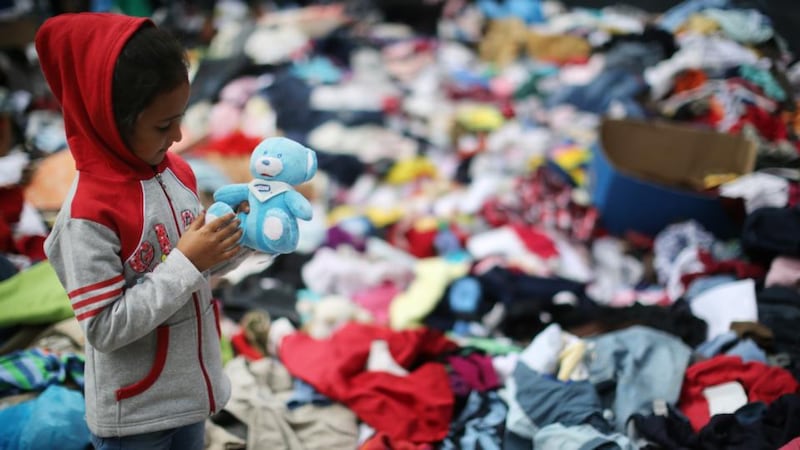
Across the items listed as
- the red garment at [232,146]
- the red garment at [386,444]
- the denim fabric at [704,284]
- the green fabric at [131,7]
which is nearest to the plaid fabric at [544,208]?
the denim fabric at [704,284]

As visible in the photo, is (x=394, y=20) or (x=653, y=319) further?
(x=394, y=20)

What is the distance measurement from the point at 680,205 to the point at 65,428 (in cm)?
225

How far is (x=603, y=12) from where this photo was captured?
5258 mm

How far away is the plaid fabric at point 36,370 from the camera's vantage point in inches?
65.9

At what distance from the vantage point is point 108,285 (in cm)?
100

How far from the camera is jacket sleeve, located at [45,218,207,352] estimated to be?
99cm

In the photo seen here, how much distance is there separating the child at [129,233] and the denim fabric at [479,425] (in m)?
0.85

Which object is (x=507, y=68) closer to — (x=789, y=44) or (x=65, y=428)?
(x=789, y=44)

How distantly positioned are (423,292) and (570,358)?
0.68 m

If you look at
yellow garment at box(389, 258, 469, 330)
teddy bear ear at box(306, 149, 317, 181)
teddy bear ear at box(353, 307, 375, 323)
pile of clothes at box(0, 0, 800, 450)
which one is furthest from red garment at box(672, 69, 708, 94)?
teddy bear ear at box(306, 149, 317, 181)

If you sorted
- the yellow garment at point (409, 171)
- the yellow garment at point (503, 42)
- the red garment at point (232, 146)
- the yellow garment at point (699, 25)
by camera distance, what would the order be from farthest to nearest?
1. the yellow garment at point (503, 42)
2. the yellow garment at point (699, 25)
3. the yellow garment at point (409, 171)
4. the red garment at point (232, 146)

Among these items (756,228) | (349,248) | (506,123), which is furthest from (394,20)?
(756,228)

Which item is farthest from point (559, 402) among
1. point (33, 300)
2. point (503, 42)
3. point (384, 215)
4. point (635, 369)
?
point (503, 42)

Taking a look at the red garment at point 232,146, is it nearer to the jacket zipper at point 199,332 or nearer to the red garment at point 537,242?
the red garment at point 537,242
